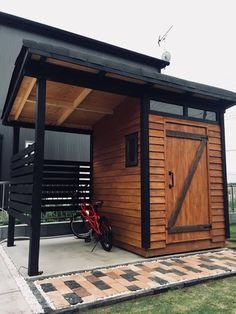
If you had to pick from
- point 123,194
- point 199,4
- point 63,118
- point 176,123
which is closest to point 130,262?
point 123,194

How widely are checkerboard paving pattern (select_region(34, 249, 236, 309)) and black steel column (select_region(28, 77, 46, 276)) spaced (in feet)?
0.99

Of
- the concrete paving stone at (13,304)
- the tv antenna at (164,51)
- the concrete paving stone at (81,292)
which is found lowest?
the concrete paving stone at (13,304)

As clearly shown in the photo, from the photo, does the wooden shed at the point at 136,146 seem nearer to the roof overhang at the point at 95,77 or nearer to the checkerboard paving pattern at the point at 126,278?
the roof overhang at the point at 95,77

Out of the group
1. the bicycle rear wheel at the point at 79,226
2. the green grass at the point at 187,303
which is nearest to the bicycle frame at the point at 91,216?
the bicycle rear wheel at the point at 79,226

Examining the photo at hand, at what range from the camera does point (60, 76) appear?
386 centimetres

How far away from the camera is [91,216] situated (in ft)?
17.1

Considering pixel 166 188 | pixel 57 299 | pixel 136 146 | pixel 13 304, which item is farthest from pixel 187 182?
pixel 13 304

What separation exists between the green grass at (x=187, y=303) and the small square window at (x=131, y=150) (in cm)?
216

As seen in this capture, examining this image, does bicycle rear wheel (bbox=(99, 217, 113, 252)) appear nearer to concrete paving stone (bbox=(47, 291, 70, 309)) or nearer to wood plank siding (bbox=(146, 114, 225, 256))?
wood plank siding (bbox=(146, 114, 225, 256))

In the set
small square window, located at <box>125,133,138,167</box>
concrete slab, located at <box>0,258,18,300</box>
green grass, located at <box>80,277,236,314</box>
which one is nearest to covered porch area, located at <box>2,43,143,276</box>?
small square window, located at <box>125,133,138,167</box>

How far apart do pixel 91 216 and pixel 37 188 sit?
1909mm

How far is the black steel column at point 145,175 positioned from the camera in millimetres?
4227

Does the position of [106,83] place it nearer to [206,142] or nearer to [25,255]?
[206,142]

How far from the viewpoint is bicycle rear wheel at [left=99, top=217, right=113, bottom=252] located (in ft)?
15.5
